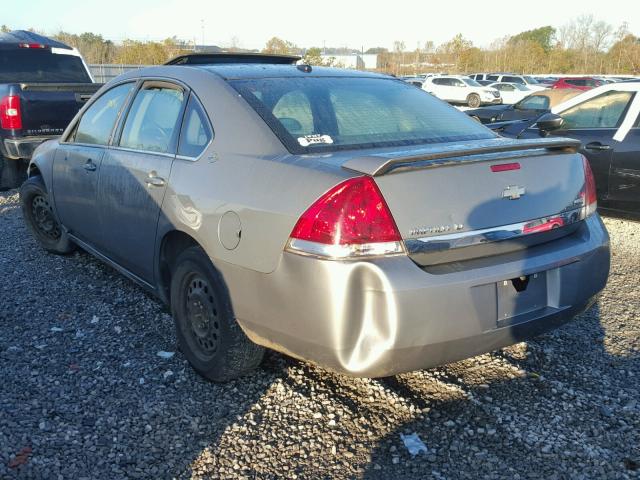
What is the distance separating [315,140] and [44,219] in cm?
354

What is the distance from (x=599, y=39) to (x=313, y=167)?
80.0 m

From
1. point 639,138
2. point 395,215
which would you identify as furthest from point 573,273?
point 639,138

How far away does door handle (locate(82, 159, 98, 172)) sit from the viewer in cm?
412

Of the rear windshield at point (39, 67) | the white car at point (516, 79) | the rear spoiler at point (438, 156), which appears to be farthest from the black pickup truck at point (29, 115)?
the white car at point (516, 79)

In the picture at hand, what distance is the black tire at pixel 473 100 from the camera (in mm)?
32438

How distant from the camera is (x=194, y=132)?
3.28 m

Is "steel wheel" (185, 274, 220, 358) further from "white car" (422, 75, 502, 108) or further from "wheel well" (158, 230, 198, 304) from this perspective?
"white car" (422, 75, 502, 108)

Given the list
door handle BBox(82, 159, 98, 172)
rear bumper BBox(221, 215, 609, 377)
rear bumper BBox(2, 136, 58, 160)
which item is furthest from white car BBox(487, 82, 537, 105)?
rear bumper BBox(221, 215, 609, 377)

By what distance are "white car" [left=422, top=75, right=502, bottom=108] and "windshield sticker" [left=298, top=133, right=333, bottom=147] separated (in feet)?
99.9

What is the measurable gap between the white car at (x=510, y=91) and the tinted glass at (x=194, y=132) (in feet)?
105

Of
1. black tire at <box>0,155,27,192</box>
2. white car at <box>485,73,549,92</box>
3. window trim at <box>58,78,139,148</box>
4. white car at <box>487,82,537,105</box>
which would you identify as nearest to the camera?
window trim at <box>58,78,139,148</box>

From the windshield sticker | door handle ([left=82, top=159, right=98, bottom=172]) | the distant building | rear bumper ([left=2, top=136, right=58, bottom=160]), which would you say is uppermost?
the distant building

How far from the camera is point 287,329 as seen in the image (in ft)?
8.54

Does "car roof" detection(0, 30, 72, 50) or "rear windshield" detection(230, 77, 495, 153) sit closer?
"rear windshield" detection(230, 77, 495, 153)
